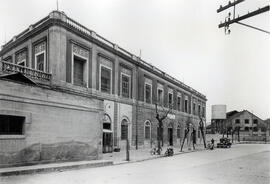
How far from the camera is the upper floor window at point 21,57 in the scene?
21.4 m

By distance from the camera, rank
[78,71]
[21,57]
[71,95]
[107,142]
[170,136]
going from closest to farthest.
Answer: [71,95], [78,71], [21,57], [107,142], [170,136]

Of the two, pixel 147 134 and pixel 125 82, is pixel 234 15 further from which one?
pixel 147 134

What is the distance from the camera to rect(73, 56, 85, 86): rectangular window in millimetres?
19925

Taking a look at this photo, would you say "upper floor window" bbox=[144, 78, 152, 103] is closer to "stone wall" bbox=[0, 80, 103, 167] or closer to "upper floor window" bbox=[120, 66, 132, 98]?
"upper floor window" bbox=[120, 66, 132, 98]

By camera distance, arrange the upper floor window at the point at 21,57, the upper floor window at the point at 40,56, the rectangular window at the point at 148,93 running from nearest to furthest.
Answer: the upper floor window at the point at 40,56 → the upper floor window at the point at 21,57 → the rectangular window at the point at 148,93

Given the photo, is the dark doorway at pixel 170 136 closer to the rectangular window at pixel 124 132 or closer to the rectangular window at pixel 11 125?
the rectangular window at pixel 124 132

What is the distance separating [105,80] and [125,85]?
3407 mm

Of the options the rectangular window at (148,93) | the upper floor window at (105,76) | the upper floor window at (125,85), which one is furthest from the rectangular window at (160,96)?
the upper floor window at (105,76)

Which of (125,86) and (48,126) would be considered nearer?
(48,126)

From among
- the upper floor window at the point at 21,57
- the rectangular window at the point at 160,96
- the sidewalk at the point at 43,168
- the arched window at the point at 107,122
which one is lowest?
the sidewalk at the point at 43,168

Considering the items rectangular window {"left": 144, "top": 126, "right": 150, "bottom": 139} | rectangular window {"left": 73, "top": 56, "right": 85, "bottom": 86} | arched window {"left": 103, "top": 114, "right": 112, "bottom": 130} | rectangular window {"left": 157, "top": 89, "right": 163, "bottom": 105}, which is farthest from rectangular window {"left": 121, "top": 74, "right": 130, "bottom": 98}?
rectangular window {"left": 157, "top": 89, "right": 163, "bottom": 105}

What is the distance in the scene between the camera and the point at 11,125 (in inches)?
470

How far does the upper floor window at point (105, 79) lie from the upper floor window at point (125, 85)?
228 cm

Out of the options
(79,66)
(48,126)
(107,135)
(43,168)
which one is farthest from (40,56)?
(43,168)
